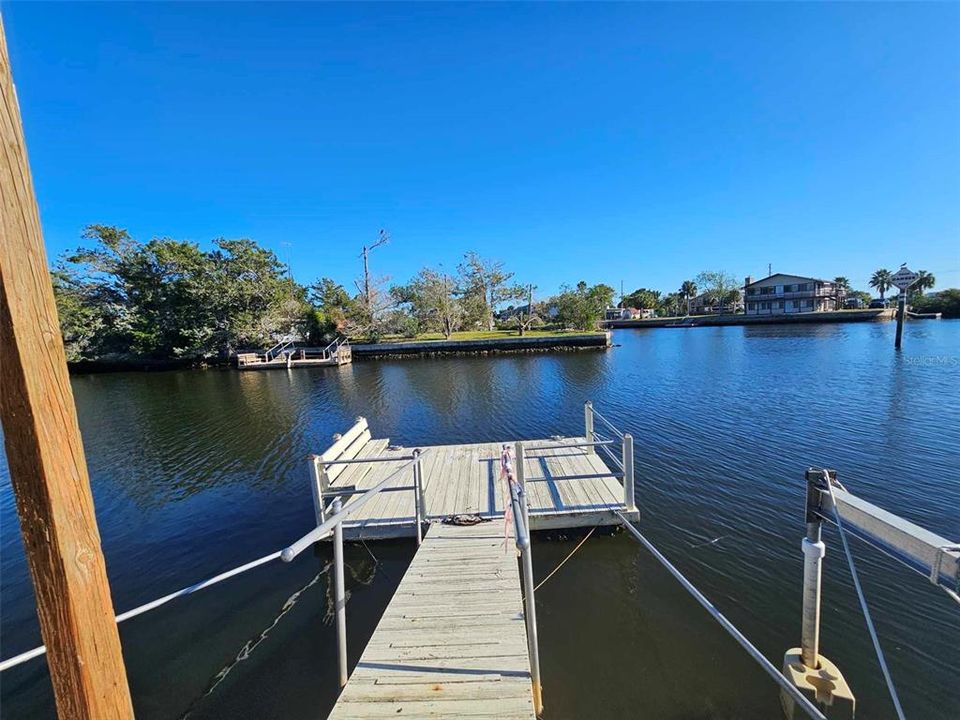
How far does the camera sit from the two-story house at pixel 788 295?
60188mm

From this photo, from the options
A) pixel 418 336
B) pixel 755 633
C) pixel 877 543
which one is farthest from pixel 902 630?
pixel 418 336

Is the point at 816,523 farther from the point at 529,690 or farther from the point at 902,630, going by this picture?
the point at 902,630

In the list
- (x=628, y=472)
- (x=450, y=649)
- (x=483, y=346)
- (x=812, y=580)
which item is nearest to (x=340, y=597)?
(x=450, y=649)

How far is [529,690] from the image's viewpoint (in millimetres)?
2666

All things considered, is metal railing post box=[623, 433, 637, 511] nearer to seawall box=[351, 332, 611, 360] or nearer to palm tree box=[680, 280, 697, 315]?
seawall box=[351, 332, 611, 360]

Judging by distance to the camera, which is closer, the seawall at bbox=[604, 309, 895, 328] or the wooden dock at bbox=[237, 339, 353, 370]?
the wooden dock at bbox=[237, 339, 353, 370]

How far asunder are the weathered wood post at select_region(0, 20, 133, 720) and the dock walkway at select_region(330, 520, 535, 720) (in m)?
1.86

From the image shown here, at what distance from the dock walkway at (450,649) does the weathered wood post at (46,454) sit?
186 centimetres

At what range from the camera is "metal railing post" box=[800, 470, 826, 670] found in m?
2.98

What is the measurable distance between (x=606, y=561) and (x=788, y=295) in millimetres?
73929

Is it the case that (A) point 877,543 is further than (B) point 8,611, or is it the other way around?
(B) point 8,611

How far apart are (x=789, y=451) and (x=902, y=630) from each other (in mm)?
5631

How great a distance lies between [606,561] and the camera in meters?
5.56

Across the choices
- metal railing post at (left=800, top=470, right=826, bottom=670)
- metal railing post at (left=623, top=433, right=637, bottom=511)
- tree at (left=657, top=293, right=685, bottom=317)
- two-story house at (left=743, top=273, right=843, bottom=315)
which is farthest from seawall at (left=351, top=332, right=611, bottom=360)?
tree at (left=657, top=293, right=685, bottom=317)
